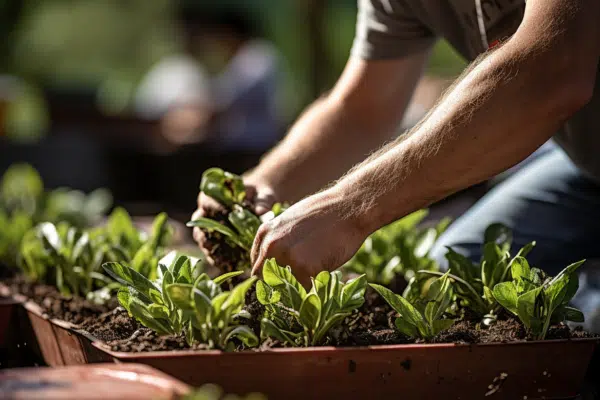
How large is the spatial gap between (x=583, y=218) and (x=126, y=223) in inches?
52.6

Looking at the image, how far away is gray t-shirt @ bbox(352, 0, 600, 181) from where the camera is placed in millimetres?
2051

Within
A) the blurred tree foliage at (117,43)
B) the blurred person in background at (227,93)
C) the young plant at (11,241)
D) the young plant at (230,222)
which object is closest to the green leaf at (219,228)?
the young plant at (230,222)

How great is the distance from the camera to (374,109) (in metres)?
2.50

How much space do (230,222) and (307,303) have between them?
0.53 meters

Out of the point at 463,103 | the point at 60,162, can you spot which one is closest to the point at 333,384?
the point at 463,103

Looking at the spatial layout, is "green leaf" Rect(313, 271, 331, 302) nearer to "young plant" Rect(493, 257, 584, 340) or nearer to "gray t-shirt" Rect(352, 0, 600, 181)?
"young plant" Rect(493, 257, 584, 340)

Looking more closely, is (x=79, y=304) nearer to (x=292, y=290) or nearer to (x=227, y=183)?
(x=227, y=183)

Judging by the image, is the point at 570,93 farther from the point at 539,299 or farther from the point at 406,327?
the point at 406,327

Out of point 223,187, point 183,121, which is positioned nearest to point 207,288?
point 223,187

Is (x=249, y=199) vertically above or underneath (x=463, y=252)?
above

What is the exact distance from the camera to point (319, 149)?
2.39m

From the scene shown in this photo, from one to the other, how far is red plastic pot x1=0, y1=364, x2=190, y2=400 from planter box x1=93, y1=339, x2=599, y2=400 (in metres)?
0.25

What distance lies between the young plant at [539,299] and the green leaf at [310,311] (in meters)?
0.34

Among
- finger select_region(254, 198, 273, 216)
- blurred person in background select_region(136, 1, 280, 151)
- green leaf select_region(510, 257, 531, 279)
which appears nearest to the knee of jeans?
finger select_region(254, 198, 273, 216)
